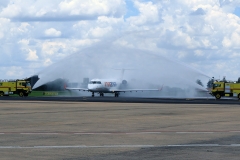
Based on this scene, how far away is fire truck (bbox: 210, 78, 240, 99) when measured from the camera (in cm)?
9038

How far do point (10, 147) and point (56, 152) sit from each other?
2079mm

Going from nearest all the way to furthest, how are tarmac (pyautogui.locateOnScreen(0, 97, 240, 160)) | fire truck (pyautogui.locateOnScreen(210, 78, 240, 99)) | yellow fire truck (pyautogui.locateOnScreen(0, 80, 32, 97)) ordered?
tarmac (pyautogui.locateOnScreen(0, 97, 240, 160)) < fire truck (pyautogui.locateOnScreen(210, 78, 240, 99)) < yellow fire truck (pyautogui.locateOnScreen(0, 80, 32, 97))

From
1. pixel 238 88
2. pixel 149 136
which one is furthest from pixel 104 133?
pixel 238 88

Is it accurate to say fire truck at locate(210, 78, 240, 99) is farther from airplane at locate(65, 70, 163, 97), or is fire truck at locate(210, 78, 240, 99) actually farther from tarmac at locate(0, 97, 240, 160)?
tarmac at locate(0, 97, 240, 160)

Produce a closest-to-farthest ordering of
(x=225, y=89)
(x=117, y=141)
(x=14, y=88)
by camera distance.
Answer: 1. (x=117, y=141)
2. (x=225, y=89)
3. (x=14, y=88)

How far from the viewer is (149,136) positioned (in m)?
22.2

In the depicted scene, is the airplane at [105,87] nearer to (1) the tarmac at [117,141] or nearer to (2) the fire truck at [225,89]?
(2) the fire truck at [225,89]

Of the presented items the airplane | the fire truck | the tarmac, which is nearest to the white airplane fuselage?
the airplane

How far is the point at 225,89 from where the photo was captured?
301 feet

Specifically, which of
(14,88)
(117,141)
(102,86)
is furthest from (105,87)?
(117,141)

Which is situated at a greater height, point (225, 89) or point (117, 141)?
point (225, 89)

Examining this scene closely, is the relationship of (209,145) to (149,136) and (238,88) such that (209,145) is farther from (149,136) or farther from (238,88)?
(238,88)

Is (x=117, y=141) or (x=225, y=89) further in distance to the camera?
(x=225, y=89)

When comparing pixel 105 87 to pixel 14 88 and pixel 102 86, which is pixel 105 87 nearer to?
pixel 102 86
